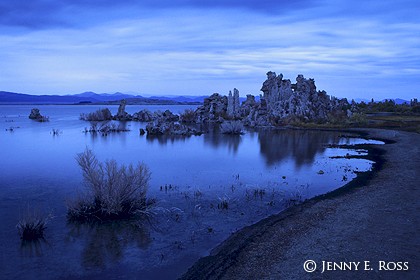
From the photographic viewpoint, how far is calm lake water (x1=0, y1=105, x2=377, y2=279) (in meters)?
9.73

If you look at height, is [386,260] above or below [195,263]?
above

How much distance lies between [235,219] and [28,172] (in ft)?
43.5

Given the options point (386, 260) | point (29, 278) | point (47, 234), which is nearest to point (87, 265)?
point (29, 278)

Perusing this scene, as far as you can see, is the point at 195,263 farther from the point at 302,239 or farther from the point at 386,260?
the point at 386,260

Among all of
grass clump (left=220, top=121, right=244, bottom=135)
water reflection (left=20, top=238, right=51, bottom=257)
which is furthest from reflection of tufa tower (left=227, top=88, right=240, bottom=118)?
water reflection (left=20, top=238, right=51, bottom=257)

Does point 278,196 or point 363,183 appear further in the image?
point 363,183

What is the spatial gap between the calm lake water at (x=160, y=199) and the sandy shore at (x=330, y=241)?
3.20 feet

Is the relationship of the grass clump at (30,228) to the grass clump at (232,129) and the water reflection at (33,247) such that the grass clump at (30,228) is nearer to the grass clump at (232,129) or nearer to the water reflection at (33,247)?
the water reflection at (33,247)

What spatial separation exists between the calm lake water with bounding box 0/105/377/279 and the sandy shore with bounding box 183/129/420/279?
0.98 meters

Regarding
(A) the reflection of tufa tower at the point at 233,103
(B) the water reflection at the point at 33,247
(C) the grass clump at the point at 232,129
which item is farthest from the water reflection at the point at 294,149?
(A) the reflection of tufa tower at the point at 233,103

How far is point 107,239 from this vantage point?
36.7 ft

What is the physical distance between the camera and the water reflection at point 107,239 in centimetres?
1000

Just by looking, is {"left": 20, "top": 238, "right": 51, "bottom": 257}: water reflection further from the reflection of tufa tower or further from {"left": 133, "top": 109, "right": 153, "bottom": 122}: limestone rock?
the reflection of tufa tower

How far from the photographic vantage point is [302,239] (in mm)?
10461
